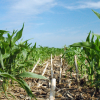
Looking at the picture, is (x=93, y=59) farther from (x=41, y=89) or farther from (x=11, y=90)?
(x=11, y=90)

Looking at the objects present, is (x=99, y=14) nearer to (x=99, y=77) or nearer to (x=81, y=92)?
(x=99, y=77)

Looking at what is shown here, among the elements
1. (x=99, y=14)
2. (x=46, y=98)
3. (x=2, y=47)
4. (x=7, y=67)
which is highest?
(x=99, y=14)

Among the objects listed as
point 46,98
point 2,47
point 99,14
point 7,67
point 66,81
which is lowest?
point 46,98

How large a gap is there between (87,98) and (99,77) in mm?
412

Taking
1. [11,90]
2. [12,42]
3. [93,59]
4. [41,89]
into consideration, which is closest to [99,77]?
[93,59]

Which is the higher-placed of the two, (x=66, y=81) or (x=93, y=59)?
(x=93, y=59)

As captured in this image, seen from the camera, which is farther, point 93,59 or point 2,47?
point 93,59

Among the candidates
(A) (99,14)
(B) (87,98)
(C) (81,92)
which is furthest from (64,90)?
(A) (99,14)

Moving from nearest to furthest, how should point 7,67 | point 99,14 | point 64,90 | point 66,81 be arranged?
point 99,14
point 7,67
point 64,90
point 66,81

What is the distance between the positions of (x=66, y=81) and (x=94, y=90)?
830 mm

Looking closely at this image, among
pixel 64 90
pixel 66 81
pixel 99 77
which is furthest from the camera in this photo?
pixel 66 81

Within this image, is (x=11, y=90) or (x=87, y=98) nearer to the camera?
(x=87, y=98)

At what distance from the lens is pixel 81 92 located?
8.75ft

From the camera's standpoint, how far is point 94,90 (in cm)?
259
